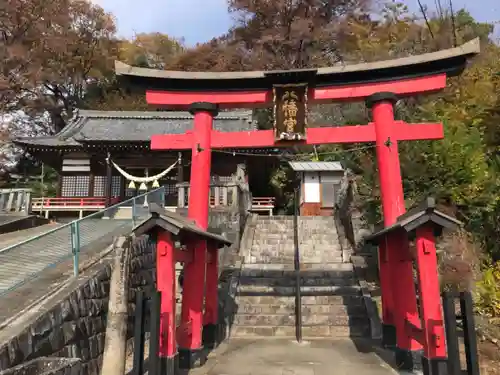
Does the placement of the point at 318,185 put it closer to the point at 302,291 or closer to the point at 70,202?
the point at 302,291

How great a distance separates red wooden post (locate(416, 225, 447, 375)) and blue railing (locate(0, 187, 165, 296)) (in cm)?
564

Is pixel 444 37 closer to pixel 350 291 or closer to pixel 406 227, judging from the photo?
pixel 350 291

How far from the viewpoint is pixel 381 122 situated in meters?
8.13

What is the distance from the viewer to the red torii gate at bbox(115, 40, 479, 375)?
24.8 ft

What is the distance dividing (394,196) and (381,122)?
5.13 ft

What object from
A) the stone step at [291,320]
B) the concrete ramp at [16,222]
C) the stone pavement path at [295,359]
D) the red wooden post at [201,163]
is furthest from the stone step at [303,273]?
the concrete ramp at [16,222]

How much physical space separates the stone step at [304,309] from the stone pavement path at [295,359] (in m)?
0.97

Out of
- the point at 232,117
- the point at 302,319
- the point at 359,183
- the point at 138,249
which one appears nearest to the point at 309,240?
the point at 359,183

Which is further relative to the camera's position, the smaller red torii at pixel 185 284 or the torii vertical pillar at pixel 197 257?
the torii vertical pillar at pixel 197 257

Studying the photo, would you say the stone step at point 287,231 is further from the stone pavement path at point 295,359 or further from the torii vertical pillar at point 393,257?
the torii vertical pillar at point 393,257

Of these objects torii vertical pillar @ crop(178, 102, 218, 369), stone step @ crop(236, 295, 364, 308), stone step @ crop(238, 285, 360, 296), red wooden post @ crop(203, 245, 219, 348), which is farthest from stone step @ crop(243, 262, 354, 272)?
torii vertical pillar @ crop(178, 102, 218, 369)

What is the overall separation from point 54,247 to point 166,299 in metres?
2.26

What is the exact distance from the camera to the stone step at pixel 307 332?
9000 millimetres

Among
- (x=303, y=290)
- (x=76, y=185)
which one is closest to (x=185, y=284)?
(x=303, y=290)
